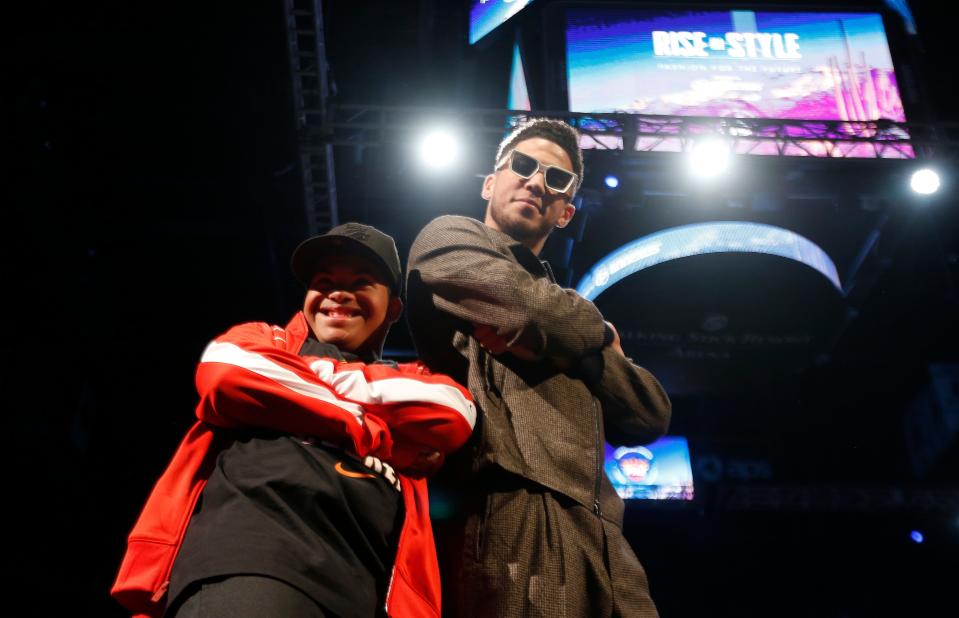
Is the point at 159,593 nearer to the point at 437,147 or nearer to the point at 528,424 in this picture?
the point at 528,424

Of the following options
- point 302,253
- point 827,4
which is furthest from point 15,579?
point 827,4

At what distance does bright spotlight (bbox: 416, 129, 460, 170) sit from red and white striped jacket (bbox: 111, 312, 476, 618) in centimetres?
596

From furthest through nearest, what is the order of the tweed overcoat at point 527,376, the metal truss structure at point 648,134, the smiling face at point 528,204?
the metal truss structure at point 648,134 < the smiling face at point 528,204 < the tweed overcoat at point 527,376

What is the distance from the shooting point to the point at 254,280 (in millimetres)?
9828

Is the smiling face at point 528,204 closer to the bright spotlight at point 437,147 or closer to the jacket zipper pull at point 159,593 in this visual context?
the jacket zipper pull at point 159,593

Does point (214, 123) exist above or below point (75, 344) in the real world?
above

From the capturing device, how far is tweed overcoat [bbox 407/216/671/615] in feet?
6.20

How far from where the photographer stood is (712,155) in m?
7.66

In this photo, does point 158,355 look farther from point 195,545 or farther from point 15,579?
point 195,545

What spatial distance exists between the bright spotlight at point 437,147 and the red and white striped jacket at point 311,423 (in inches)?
235

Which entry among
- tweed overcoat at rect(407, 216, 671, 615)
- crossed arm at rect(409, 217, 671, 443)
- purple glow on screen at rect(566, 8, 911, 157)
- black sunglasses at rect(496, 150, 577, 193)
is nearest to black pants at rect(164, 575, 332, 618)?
tweed overcoat at rect(407, 216, 671, 615)

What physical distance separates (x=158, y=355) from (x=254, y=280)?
183 cm

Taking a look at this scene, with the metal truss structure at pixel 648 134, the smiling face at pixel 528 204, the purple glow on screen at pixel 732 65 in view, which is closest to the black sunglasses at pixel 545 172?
the smiling face at pixel 528 204

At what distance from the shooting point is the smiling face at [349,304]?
7.46 ft
